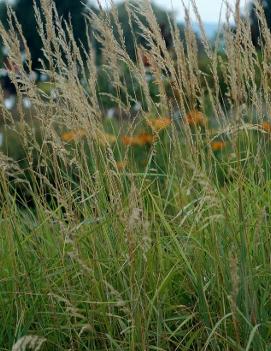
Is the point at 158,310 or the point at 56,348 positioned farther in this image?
the point at 56,348

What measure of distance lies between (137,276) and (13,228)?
0.60 m

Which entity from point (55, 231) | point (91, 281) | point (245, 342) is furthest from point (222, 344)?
point (55, 231)

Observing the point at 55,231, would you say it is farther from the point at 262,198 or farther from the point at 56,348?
the point at 262,198

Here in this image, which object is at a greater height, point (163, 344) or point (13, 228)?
point (13, 228)

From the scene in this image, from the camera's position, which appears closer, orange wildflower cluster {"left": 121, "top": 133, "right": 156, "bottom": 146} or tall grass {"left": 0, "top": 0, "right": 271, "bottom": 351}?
tall grass {"left": 0, "top": 0, "right": 271, "bottom": 351}

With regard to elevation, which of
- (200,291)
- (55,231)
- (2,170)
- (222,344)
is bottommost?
(222,344)

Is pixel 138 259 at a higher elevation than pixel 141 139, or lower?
lower

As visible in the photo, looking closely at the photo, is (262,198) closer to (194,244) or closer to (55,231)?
(194,244)

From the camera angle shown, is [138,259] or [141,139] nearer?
[138,259]

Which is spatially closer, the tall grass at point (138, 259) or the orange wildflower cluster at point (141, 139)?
the tall grass at point (138, 259)

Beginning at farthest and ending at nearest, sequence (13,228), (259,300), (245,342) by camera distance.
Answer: (13,228) → (259,300) → (245,342)

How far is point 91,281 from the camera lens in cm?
320

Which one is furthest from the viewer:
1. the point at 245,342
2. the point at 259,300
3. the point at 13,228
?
the point at 13,228

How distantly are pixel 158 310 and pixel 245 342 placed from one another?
1.01 feet
